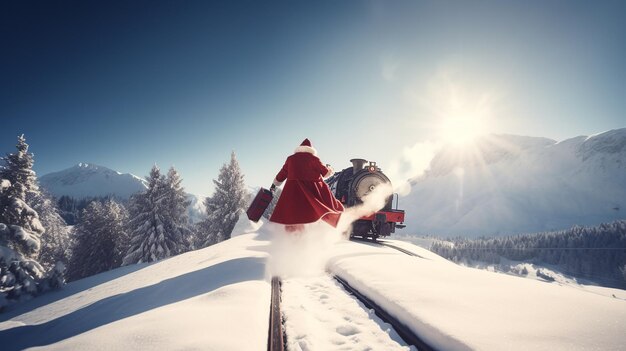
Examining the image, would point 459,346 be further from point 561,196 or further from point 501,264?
point 561,196

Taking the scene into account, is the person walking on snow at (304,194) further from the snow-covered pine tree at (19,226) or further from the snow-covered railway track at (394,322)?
the snow-covered pine tree at (19,226)

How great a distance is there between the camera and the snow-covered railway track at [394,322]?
2.21m

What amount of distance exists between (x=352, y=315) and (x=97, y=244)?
3169 cm

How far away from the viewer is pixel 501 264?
7344 centimetres

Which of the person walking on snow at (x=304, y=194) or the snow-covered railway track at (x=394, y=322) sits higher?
the person walking on snow at (x=304, y=194)

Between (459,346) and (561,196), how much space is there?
268743 mm

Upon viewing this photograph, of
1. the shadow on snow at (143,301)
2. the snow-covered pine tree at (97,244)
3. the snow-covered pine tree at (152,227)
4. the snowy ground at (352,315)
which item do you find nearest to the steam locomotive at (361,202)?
the snowy ground at (352,315)

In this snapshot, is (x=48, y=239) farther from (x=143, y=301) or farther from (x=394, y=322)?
(x=394, y=322)

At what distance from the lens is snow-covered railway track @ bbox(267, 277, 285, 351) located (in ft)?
7.10

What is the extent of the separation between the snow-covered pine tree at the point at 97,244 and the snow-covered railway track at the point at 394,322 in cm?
2898

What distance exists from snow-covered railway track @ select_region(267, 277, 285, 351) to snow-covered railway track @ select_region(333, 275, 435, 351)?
1.06 m

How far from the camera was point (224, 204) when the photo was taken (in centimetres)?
2514

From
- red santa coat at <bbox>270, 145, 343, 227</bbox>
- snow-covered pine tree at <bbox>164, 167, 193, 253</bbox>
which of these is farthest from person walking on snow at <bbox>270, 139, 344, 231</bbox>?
snow-covered pine tree at <bbox>164, 167, 193, 253</bbox>

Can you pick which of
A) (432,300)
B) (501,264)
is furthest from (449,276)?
(501,264)
